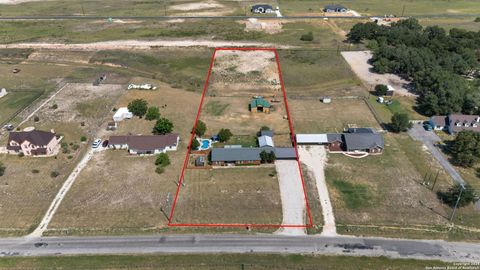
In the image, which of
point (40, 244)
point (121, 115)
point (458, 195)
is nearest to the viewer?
point (40, 244)

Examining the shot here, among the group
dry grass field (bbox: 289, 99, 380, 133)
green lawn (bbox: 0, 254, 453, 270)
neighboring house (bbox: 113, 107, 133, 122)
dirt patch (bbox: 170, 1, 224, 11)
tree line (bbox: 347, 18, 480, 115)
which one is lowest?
green lawn (bbox: 0, 254, 453, 270)

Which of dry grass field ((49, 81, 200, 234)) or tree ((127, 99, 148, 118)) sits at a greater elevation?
tree ((127, 99, 148, 118))

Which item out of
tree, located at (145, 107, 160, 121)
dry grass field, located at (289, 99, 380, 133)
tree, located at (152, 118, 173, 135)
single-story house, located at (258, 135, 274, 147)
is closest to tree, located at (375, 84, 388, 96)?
dry grass field, located at (289, 99, 380, 133)

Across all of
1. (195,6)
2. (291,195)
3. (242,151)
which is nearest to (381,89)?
(242,151)

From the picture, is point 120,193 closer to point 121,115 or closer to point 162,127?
point 162,127

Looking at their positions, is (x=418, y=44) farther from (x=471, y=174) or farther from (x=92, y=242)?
(x=92, y=242)

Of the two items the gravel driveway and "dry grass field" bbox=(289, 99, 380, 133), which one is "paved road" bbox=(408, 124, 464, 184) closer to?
"dry grass field" bbox=(289, 99, 380, 133)
